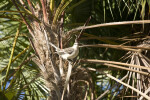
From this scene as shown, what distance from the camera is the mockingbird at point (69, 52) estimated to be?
2436mm

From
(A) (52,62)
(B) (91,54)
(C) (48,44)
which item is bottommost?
(B) (91,54)

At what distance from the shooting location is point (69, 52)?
8.16ft

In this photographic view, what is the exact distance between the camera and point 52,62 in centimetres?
258

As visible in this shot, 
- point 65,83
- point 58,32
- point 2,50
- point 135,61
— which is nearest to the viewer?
point 65,83

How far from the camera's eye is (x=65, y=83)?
2.38 meters

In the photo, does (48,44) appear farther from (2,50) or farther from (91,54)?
(91,54)

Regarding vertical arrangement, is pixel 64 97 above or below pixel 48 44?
below

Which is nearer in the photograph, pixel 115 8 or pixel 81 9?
pixel 81 9

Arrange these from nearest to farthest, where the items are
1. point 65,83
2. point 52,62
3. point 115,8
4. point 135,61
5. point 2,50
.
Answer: point 65,83
point 52,62
point 135,61
point 2,50
point 115,8

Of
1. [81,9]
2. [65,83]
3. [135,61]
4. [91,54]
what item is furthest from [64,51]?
[91,54]

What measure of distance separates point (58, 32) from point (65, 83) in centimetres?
68

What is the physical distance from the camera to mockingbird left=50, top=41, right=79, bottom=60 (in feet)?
7.99

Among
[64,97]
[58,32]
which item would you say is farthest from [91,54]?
[64,97]

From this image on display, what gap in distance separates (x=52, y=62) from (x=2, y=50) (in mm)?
1887
